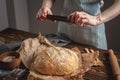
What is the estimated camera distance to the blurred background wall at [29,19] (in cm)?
197

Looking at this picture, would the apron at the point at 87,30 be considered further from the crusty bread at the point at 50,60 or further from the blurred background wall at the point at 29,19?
the blurred background wall at the point at 29,19

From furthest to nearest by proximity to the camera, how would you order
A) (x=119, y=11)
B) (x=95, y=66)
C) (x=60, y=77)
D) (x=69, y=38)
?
(x=69, y=38) < (x=119, y=11) < (x=95, y=66) < (x=60, y=77)

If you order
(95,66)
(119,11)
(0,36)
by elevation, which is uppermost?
(119,11)

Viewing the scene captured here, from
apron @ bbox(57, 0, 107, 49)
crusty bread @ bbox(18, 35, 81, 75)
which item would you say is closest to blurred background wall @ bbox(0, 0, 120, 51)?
apron @ bbox(57, 0, 107, 49)

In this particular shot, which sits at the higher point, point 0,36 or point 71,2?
point 71,2

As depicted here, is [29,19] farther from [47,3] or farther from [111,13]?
[111,13]

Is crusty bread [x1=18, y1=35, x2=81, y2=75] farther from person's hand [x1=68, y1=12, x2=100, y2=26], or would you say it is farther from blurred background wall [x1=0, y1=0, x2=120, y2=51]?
blurred background wall [x1=0, y1=0, x2=120, y2=51]

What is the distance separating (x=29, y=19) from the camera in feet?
7.83

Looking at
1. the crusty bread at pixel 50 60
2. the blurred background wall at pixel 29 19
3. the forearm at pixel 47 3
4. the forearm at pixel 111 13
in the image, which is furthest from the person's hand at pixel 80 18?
the blurred background wall at pixel 29 19

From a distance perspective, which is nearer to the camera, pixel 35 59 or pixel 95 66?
pixel 35 59

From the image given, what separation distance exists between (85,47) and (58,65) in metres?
Answer: 0.32

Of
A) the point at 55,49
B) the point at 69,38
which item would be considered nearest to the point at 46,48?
the point at 55,49

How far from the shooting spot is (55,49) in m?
0.91

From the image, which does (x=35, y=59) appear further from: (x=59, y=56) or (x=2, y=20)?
(x=2, y=20)
